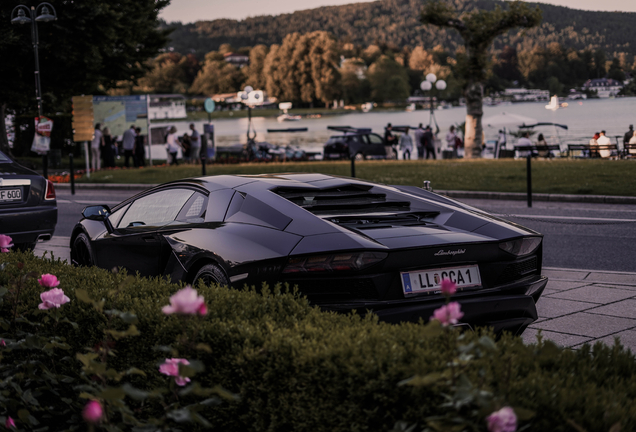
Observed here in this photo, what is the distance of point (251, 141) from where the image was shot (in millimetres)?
40156

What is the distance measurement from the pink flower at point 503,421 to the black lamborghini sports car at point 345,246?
2.19 meters

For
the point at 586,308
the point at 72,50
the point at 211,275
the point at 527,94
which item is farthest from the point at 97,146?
the point at 527,94

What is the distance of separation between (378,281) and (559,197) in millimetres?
12830

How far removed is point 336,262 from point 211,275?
97 centimetres

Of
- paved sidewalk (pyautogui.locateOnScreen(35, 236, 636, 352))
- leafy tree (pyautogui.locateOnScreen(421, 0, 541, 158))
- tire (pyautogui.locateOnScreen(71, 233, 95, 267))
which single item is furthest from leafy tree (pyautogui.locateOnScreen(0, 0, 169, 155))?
paved sidewalk (pyautogui.locateOnScreen(35, 236, 636, 352))

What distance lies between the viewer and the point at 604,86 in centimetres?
5269

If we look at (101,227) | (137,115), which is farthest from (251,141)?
(101,227)

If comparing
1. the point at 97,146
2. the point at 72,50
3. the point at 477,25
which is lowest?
the point at 97,146

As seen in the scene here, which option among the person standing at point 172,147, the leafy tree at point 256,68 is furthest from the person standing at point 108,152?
the leafy tree at point 256,68

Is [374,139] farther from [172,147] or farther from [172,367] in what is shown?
[172,367]

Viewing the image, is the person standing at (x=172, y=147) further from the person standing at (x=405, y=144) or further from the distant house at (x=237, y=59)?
the distant house at (x=237, y=59)

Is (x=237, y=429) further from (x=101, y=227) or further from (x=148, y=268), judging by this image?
(x=101, y=227)

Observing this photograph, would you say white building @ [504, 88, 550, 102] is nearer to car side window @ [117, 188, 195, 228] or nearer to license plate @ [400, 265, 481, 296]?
car side window @ [117, 188, 195, 228]

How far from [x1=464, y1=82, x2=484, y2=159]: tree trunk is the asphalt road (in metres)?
→ 19.3
